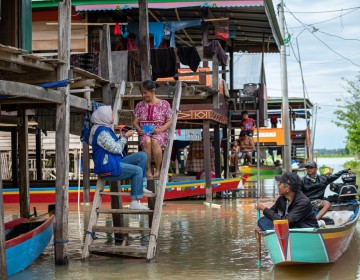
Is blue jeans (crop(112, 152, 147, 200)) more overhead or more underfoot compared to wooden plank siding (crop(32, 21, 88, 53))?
more underfoot

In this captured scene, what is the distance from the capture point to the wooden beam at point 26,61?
8859 millimetres

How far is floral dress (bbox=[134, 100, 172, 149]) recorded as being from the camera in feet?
36.4

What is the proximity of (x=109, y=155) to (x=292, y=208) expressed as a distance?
8.47ft

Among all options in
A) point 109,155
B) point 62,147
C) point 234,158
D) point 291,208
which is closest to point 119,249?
point 109,155

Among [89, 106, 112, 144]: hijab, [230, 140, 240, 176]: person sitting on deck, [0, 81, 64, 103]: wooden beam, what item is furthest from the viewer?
[230, 140, 240, 176]: person sitting on deck

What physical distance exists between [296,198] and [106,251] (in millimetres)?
2649

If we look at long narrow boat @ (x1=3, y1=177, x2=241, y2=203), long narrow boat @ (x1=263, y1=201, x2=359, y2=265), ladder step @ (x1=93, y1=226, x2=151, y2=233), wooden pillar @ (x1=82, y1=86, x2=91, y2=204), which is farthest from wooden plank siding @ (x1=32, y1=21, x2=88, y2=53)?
long narrow boat @ (x1=263, y1=201, x2=359, y2=265)

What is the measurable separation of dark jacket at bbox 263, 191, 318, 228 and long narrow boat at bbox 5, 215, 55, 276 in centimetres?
308

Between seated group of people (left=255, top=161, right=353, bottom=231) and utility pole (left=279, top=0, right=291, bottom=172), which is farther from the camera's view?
utility pole (left=279, top=0, right=291, bottom=172)

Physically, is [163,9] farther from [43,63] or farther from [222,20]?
[43,63]

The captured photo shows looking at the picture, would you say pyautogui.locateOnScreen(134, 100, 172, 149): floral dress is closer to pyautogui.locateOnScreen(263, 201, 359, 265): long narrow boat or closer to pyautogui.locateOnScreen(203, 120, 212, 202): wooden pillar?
pyautogui.locateOnScreen(263, 201, 359, 265): long narrow boat

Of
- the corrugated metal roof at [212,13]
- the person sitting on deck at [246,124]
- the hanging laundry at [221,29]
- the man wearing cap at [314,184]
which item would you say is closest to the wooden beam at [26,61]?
the man wearing cap at [314,184]

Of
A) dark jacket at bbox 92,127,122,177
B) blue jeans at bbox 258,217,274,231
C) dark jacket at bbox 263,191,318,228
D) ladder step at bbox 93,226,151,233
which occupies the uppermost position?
dark jacket at bbox 92,127,122,177

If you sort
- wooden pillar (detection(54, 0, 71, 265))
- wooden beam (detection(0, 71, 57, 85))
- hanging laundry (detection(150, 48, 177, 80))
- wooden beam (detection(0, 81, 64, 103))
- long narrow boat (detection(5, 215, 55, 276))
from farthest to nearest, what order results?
hanging laundry (detection(150, 48, 177, 80))
wooden beam (detection(0, 71, 57, 85))
wooden pillar (detection(54, 0, 71, 265))
long narrow boat (detection(5, 215, 55, 276))
wooden beam (detection(0, 81, 64, 103))
